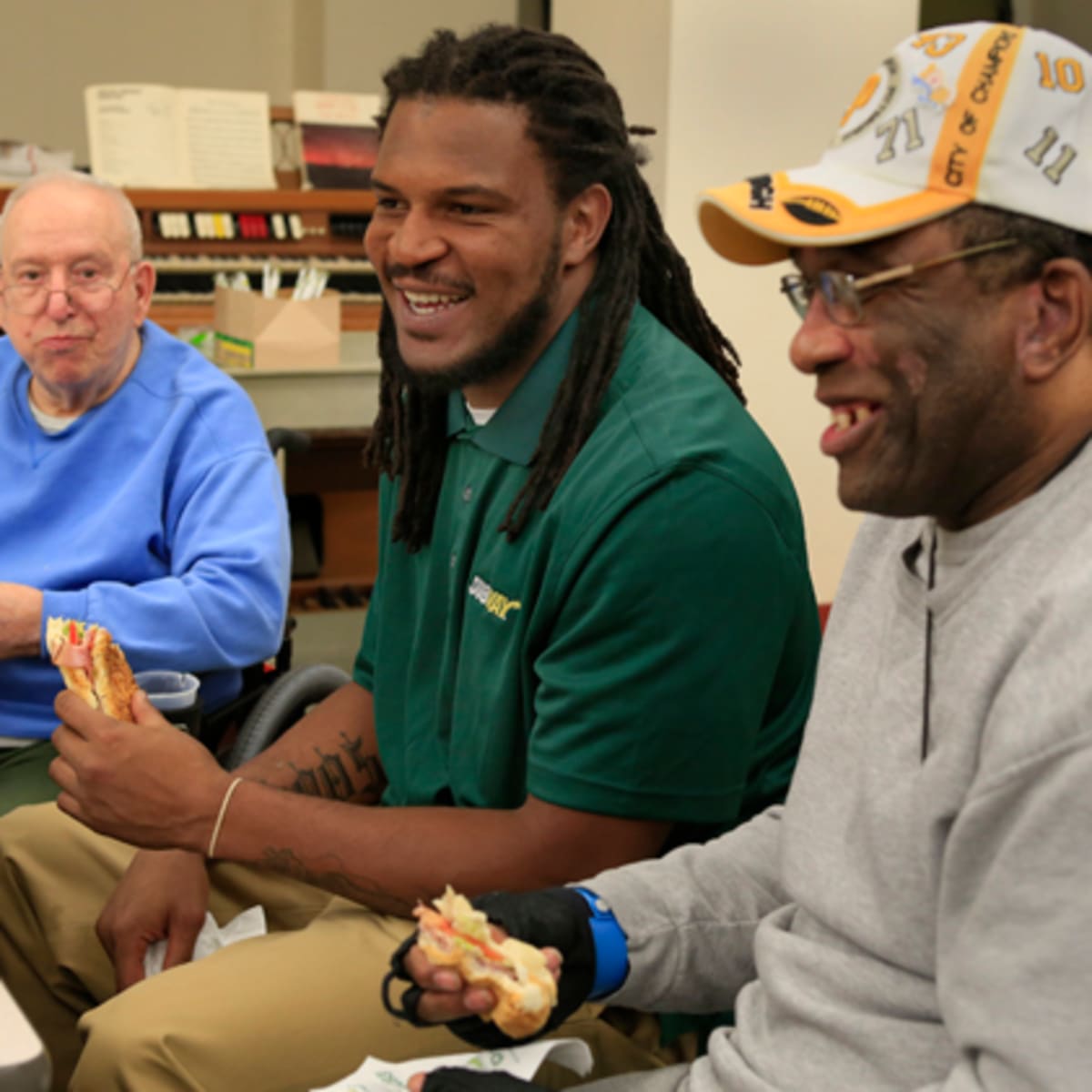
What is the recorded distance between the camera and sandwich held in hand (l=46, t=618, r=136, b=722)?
1.76m

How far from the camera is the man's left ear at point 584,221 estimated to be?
1.82 meters

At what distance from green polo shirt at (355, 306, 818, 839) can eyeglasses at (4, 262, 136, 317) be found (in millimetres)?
949

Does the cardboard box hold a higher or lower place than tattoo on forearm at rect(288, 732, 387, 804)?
higher

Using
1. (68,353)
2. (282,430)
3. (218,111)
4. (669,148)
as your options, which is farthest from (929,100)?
(218,111)

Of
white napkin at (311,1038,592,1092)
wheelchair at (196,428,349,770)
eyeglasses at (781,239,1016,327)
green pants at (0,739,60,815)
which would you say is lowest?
green pants at (0,739,60,815)

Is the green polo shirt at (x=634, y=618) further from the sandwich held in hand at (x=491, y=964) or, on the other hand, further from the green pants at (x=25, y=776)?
the green pants at (x=25, y=776)

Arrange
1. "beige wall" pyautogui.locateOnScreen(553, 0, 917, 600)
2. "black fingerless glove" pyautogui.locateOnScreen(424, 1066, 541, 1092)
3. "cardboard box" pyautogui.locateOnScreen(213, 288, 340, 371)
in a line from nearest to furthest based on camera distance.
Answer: "black fingerless glove" pyautogui.locateOnScreen(424, 1066, 541, 1092) → "cardboard box" pyautogui.locateOnScreen(213, 288, 340, 371) → "beige wall" pyautogui.locateOnScreen(553, 0, 917, 600)

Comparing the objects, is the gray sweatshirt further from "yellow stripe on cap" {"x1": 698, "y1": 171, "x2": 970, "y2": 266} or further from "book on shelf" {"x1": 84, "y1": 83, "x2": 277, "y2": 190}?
"book on shelf" {"x1": 84, "y1": 83, "x2": 277, "y2": 190}

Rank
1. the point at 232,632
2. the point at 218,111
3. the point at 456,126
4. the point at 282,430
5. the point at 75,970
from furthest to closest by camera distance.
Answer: the point at 218,111, the point at 282,430, the point at 232,632, the point at 75,970, the point at 456,126

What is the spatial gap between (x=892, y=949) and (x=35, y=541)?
5.49 ft

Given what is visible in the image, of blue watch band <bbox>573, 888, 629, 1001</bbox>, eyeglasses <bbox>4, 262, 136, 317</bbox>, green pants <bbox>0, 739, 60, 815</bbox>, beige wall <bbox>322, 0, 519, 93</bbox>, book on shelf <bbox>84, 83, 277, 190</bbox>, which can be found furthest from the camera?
beige wall <bbox>322, 0, 519, 93</bbox>

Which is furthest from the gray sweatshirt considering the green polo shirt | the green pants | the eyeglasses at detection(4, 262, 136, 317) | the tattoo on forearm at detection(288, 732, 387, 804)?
Result: the eyeglasses at detection(4, 262, 136, 317)

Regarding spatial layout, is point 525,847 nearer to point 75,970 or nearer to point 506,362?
point 506,362

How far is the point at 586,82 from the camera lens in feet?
6.00
